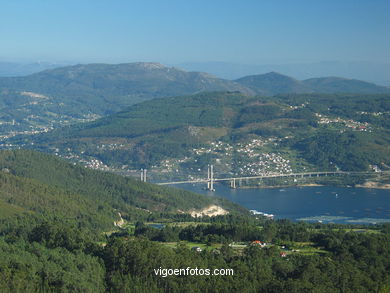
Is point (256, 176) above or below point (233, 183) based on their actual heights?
above

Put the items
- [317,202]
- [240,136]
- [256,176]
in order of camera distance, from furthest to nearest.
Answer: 1. [240,136]
2. [256,176]
3. [317,202]

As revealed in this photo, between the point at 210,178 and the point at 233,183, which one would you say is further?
the point at 210,178

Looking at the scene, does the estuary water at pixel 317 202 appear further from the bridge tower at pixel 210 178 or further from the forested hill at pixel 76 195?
the forested hill at pixel 76 195

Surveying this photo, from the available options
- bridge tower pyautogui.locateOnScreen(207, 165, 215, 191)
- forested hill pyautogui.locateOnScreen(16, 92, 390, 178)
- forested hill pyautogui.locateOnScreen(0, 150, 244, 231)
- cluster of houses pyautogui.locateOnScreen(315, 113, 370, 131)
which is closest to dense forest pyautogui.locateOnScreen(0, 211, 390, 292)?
forested hill pyautogui.locateOnScreen(0, 150, 244, 231)

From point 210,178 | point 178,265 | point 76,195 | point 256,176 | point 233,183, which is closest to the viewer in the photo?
point 178,265

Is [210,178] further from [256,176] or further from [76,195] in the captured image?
[76,195]

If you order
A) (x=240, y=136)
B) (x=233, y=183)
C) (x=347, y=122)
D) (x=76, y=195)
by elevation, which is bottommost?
(x=233, y=183)

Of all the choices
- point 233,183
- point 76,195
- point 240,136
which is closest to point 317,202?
point 233,183
